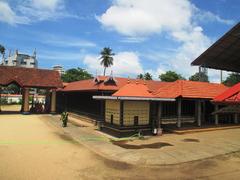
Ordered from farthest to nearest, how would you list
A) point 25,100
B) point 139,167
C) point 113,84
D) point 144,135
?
point 25,100 < point 113,84 < point 144,135 < point 139,167

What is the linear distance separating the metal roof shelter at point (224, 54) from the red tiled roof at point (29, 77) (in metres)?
17.8

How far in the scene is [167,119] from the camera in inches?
861

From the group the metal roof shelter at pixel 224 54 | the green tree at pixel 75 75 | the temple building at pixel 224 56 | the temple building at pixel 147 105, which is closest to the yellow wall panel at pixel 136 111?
the temple building at pixel 147 105

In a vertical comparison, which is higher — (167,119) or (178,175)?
(167,119)

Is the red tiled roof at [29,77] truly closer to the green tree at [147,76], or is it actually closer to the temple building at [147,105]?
the temple building at [147,105]

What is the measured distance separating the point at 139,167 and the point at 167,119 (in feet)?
36.4

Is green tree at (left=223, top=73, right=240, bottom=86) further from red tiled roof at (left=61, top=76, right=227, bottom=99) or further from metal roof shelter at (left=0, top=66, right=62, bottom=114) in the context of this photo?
metal roof shelter at (left=0, top=66, right=62, bottom=114)

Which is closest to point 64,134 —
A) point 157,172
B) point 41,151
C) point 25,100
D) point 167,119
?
point 41,151

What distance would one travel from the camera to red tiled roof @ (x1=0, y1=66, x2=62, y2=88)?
3238 cm

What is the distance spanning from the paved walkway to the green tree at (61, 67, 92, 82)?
55.0 m

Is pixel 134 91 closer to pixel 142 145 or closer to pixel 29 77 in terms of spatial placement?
pixel 142 145

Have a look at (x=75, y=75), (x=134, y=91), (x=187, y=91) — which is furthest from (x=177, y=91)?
(x=75, y=75)

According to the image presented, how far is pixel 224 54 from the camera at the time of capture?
84.6 feet

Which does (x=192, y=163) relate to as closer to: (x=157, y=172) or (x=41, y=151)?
(x=157, y=172)
